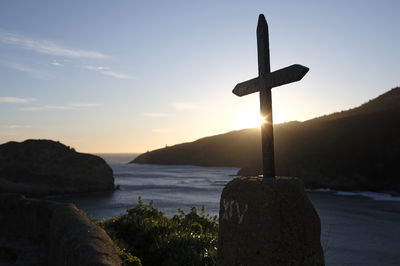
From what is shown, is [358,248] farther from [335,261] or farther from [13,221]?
[13,221]

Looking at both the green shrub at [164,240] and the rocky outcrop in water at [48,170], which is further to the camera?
the rocky outcrop in water at [48,170]

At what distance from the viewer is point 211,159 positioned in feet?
573

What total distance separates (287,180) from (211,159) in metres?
171

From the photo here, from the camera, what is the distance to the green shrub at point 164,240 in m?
8.31

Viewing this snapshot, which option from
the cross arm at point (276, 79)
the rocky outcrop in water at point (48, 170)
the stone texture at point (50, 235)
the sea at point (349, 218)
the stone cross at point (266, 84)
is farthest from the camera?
the rocky outcrop in water at point (48, 170)

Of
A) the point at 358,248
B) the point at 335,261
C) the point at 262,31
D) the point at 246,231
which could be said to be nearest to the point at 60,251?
the point at 246,231

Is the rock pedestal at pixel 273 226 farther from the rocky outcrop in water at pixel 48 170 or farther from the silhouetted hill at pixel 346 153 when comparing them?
the rocky outcrop in water at pixel 48 170

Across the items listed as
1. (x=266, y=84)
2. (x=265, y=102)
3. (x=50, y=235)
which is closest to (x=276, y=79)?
(x=266, y=84)

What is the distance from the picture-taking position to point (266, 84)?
4859 millimetres

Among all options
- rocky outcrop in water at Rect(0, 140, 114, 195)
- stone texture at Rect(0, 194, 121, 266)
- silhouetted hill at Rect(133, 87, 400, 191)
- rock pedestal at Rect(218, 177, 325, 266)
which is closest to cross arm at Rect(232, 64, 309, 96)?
rock pedestal at Rect(218, 177, 325, 266)

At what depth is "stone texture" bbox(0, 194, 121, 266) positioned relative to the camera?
19.1 feet

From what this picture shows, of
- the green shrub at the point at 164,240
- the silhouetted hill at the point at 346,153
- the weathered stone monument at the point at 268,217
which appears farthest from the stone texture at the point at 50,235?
the silhouetted hill at the point at 346,153

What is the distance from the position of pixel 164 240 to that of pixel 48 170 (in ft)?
204

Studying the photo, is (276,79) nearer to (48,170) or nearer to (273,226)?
(273,226)
